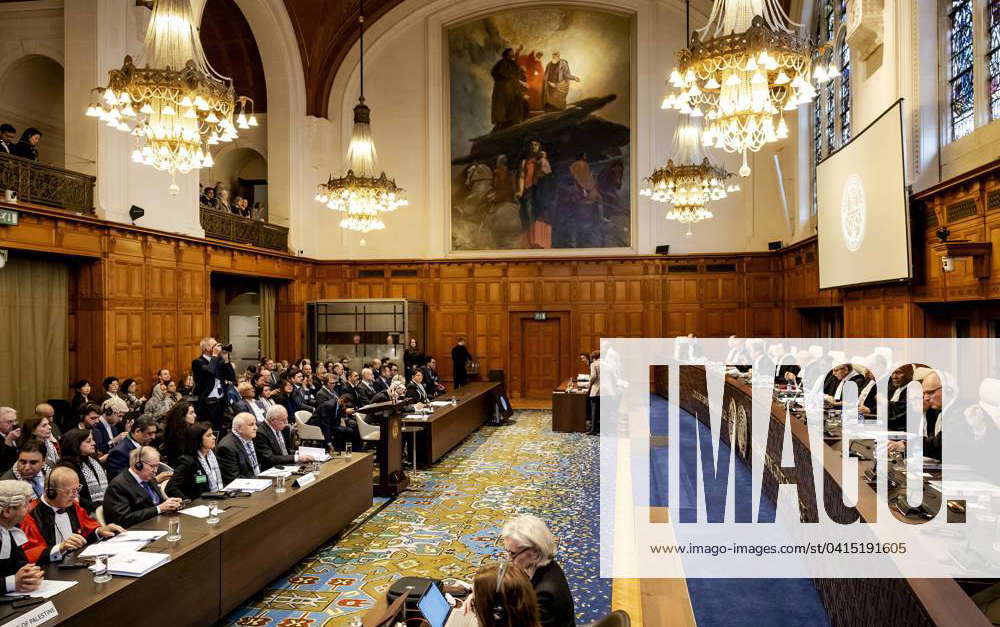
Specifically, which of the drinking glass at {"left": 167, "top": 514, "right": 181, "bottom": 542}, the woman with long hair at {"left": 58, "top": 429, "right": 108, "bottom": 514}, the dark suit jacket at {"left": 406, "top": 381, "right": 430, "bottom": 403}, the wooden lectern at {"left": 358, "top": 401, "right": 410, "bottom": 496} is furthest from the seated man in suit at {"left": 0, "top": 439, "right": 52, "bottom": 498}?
the dark suit jacket at {"left": 406, "top": 381, "right": 430, "bottom": 403}

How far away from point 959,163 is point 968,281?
1547 mm

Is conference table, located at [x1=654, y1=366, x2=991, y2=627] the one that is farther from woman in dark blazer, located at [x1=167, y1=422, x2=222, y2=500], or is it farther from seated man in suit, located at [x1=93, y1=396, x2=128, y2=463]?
seated man in suit, located at [x1=93, y1=396, x2=128, y2=463]

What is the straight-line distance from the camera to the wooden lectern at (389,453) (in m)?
7.74

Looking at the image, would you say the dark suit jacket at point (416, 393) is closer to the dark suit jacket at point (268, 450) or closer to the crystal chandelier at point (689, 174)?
the dark suit jacket at point (268, 450)

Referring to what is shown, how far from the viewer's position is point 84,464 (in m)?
5.49

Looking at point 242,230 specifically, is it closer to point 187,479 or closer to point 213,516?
point 187,479

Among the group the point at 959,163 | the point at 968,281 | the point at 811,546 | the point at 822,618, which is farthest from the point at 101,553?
the point at 959,163

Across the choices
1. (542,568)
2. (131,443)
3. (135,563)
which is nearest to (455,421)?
(131,443)

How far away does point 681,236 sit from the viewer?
16500 mm

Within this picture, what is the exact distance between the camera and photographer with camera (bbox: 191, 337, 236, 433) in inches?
363

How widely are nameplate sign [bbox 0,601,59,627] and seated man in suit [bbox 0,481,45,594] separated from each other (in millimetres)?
250

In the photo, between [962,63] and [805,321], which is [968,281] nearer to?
[962,63]

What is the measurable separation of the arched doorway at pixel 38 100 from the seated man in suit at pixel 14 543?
10984 millimetres

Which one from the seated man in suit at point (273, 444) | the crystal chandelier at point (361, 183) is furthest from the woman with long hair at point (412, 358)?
the seated man in suit at point (273, 444)
